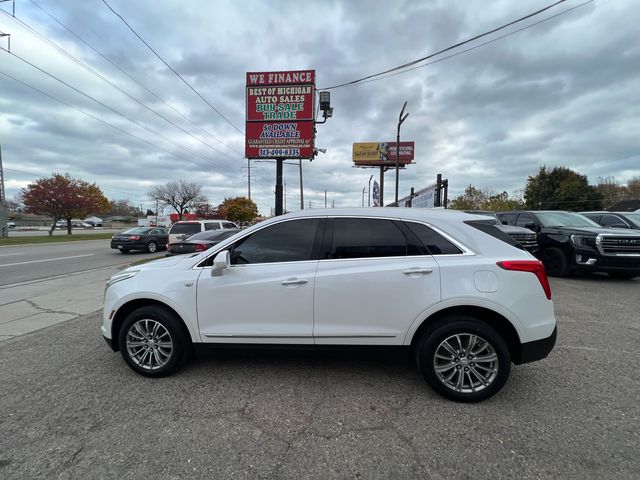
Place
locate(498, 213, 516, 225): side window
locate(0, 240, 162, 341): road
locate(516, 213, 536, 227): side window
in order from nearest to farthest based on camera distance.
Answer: locate(0, 240, 162, 341): road → locate(516, 213, 536, 227): side window → locate(498, 213, 516, 225): side window

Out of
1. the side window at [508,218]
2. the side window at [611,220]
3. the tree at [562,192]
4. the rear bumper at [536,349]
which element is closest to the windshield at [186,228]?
the side window at [508,218]

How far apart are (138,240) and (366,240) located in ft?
56.3

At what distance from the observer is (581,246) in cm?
775

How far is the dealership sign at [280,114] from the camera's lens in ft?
44.0

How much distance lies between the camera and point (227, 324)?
303 centimetres

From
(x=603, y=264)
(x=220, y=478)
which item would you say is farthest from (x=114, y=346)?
(x=603, y=264)

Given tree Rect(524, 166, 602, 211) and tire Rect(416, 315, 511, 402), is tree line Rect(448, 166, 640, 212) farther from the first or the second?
tire Rect(416, 315, 511, 402)

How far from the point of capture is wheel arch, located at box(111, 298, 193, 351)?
3.15m

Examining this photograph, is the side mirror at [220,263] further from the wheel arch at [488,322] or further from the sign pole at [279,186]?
the sign pole at [279,186]

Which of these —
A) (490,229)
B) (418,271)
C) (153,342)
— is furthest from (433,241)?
(153,342)

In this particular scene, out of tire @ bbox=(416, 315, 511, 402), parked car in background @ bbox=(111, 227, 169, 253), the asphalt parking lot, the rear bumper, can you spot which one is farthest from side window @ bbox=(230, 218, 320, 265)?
parked car in background @ bbox=(111, 227, 169, 253)

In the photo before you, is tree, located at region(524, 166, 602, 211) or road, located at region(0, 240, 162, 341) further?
tree, located at region(524, 166, 602, 211)

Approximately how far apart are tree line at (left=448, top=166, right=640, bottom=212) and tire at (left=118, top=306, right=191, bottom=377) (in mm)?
55054

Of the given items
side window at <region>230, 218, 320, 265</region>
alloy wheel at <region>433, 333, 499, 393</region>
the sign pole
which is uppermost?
the sign pole
